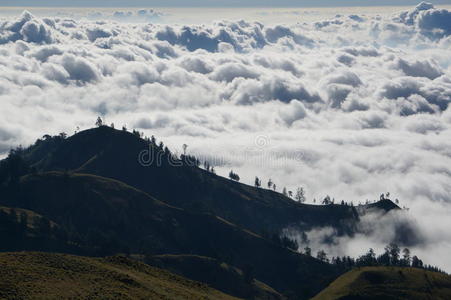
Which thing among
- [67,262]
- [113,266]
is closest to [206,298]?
[113,266]

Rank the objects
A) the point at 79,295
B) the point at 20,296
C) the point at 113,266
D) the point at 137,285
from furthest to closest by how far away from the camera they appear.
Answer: the point at 113,266 → the point at 137,285 → the point at 79,295 → the point at 20,296

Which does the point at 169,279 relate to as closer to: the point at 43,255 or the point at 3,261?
the point at 43,255

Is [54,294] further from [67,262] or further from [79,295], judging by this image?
[67,262]

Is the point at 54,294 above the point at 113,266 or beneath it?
beneath

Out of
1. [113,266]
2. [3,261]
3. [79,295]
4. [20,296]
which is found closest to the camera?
[20,296]

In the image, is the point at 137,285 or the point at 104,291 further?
the point at 137,285

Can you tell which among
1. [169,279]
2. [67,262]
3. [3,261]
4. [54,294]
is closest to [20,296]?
[54,294]
